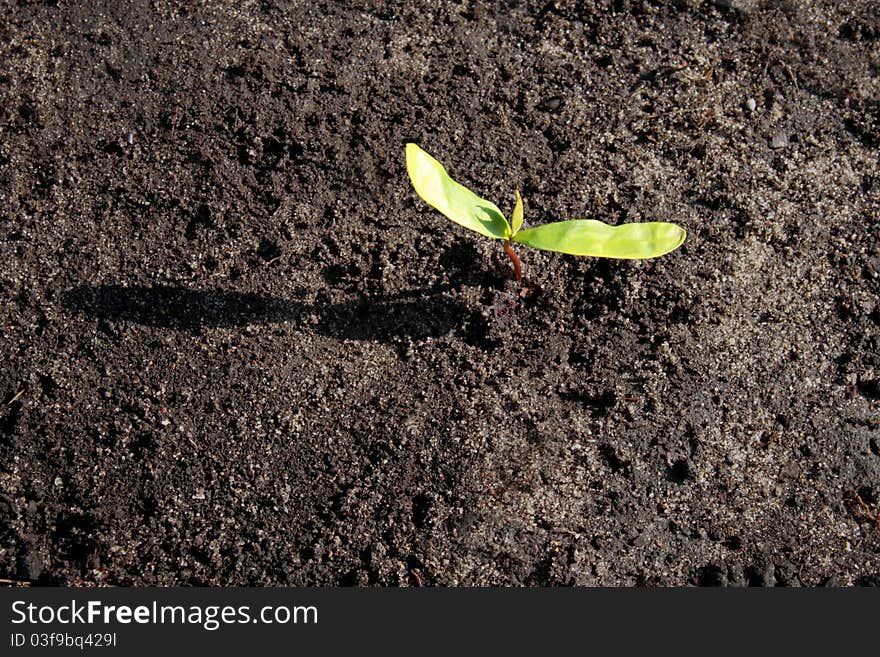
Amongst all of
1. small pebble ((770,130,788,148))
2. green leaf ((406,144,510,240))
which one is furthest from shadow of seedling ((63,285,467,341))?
small pebble ((770,130,788,148))

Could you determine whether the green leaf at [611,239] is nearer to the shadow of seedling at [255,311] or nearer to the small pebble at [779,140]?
the shadow of seedling at [255,311]

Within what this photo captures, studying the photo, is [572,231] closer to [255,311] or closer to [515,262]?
[515,262]

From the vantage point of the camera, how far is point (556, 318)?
1525mm

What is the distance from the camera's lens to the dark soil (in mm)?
1379

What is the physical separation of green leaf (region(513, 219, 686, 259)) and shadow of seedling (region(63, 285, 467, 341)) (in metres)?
0.34

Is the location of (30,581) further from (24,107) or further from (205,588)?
(24,107)

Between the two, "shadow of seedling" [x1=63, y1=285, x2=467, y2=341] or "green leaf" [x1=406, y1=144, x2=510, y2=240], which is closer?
"green leaf" [x1=406, y1=144, x2=510, y2=240]

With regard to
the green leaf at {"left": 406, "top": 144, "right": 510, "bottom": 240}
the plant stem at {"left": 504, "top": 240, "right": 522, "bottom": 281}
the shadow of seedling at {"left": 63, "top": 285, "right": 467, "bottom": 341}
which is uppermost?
the green leaf at {"left": 406, "top": 144, "right": 510, "bottom": 240}

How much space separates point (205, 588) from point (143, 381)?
409mm

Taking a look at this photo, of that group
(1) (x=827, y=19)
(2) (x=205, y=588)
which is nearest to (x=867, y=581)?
(2) (x=205, y=588)

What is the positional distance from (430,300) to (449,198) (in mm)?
315

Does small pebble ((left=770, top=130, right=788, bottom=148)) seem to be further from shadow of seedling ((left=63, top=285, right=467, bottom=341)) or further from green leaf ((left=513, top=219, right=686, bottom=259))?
shadow of seedling ((left=63, top=285, right=467, bottom=341))

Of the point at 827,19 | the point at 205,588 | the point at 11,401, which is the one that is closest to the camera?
the point at 205,588

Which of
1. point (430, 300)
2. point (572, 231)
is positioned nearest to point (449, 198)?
point (572, 231)
